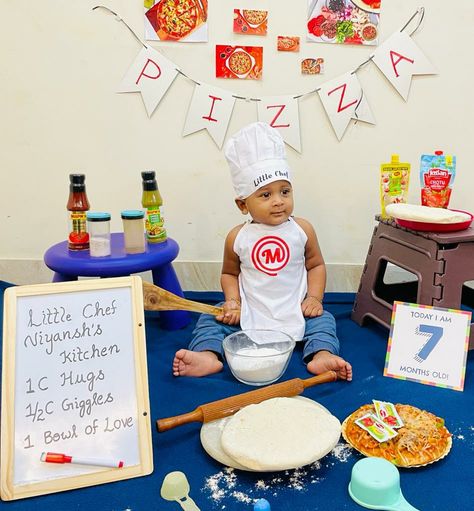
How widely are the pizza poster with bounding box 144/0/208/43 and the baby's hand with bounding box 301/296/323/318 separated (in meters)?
0.82

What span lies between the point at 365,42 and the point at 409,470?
1193 millimetres

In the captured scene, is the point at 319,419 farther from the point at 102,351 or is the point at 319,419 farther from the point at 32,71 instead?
the point at 32,71

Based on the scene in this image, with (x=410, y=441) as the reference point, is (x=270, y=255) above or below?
above

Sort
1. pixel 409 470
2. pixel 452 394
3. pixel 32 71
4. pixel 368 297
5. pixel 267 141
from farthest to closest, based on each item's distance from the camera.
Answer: pixel 32 71, pixel 368 297, pixel 267 141, pixel 452 394, pixel 409 470

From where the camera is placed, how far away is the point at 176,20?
1.45m

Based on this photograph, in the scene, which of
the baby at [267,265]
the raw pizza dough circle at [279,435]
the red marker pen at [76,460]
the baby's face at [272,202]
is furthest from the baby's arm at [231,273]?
the red marker pen at [76,460]

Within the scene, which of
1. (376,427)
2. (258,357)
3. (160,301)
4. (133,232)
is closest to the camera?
(376,427)

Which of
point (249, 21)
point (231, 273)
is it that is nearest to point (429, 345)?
point (231, 273)

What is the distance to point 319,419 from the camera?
832 mm

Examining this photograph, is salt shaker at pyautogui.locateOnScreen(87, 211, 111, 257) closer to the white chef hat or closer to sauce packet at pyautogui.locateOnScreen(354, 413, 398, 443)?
the white chef hat

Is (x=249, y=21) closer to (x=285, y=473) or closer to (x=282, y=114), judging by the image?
(x=282, y=114)

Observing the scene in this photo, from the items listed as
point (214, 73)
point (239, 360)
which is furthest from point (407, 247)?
point (214, 73)

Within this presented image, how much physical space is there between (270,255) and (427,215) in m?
0.40

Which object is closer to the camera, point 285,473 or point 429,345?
point 285,473
